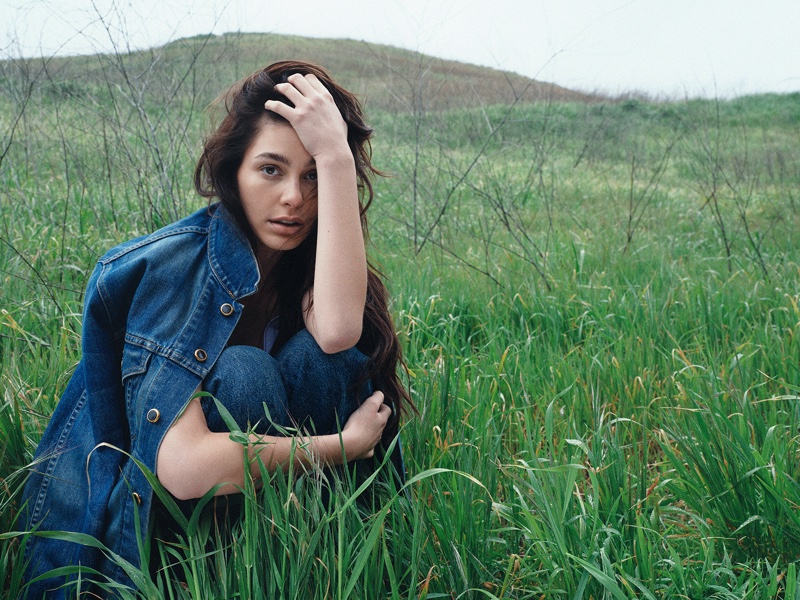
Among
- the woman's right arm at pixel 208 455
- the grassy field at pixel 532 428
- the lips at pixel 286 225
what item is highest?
the lips at pixel 286 225

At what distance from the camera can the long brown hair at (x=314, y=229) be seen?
167 centimetres

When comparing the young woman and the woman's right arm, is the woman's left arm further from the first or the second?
the woman's right arm

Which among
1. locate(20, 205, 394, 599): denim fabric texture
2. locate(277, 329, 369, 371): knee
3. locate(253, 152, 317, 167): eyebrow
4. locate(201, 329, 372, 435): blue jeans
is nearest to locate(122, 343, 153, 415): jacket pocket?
locate(20, 205, 394, 599): denim fabric texture

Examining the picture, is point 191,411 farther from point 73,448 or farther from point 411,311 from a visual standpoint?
point 411,311

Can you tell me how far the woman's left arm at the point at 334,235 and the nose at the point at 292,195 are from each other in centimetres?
7

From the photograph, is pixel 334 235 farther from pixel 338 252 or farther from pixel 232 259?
pixel 232 259

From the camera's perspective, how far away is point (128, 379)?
1459 mm

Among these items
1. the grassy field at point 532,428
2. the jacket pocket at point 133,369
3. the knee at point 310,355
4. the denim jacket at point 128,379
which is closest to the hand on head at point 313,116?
the denim jacket at point 128,379

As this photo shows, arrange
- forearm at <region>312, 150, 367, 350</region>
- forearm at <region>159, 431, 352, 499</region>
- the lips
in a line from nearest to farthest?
forearm at <region>159, 431, 352, 499</region> → forearm at <region>312, 150, 367, 350</region> → the lips

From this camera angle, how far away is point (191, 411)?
1.40m

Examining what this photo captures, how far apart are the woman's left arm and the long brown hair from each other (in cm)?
13

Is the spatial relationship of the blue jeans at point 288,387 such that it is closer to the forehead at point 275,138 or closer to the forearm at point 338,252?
the forearm at point 338,252

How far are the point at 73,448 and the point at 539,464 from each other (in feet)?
3.66

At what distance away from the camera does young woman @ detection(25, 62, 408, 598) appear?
55.5 inches
